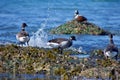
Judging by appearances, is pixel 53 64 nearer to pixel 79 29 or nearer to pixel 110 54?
pixel 110 54

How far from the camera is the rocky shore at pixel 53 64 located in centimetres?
2275

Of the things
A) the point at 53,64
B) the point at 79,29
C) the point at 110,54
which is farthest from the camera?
the point at 79,29

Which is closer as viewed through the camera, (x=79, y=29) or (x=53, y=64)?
(x=53, y=64)

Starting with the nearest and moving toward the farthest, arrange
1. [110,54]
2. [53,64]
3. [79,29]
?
[53,64], [110,54], [79,29]

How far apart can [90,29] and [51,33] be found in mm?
2282

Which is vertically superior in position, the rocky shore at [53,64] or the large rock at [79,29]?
the rocky shore at [53,64]

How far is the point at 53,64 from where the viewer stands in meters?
23.8

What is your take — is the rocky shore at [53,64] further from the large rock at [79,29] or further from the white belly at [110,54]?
the large rock at [79,29]

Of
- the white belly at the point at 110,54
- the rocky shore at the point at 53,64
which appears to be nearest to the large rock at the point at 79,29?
the rocky shore at the point at 53,64

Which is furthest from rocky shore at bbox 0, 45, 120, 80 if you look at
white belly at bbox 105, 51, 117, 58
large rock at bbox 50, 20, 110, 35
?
large rock at bbox 50, 20, 110, 35

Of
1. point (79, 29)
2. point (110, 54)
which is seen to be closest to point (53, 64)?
point (110, 54)

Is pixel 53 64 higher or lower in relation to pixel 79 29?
higher

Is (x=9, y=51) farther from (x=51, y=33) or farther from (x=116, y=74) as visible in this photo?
(x=51, y=33)

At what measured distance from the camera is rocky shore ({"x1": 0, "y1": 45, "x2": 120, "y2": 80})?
2275 centimetres
